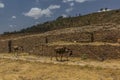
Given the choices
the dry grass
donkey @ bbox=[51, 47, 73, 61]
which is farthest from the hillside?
the dry grass

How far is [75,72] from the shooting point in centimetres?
1677

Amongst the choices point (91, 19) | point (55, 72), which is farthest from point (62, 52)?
point (91, 19)

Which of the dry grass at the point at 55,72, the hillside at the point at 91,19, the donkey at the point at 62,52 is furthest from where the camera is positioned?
the hillside at the point at 91,19

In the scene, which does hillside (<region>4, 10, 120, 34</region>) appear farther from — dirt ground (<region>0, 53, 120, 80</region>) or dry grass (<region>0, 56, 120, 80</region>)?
dry grass (<region>0, 56, 120, 80</region>)

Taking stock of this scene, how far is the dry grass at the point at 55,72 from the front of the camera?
15648mm

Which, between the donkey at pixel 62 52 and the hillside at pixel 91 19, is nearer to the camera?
the donkey at pixel 62 52

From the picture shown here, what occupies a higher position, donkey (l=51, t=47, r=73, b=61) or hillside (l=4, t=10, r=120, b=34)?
hillside (l=4, t=10, r=120, b=34)

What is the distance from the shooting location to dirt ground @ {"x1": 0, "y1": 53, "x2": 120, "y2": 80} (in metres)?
15.7

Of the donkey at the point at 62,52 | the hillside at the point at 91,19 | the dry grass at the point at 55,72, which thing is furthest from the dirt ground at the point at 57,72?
the hillside at the point at 91,19

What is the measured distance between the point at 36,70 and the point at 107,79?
5.32 m

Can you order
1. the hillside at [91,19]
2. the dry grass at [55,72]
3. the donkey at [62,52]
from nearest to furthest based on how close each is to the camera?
the dry grass at [55,72] → the donkey at [62,52] → the hillside at [91,19]

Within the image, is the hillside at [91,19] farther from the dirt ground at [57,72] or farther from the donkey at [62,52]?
the dirt ground at [57,72]

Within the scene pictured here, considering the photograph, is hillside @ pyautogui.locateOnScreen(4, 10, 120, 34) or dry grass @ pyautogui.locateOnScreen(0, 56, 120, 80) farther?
hillside @ pyautogui.locateOnScreen(4, 10, 120, 34)

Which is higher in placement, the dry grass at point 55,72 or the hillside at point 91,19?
the hillside at point 91,19
